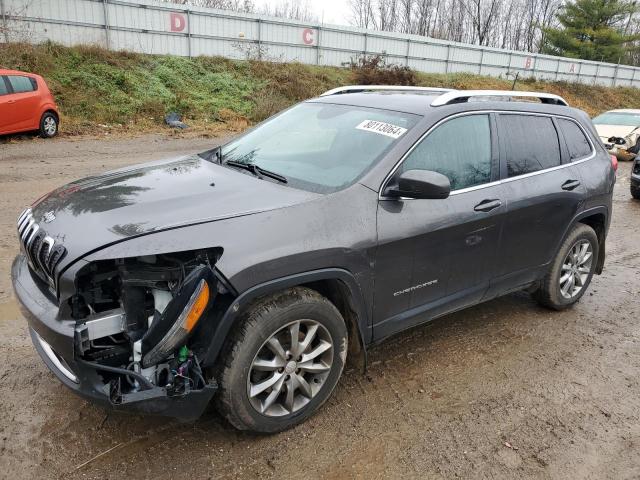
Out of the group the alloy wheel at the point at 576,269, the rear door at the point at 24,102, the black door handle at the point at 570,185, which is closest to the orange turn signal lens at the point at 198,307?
the black door handle at the point at 570,185

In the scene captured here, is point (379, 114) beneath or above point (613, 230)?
above

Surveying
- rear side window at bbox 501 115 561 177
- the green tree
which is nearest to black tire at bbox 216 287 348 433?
rear side window at bbox 501 115 561 177

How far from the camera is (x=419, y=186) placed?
2941 millimetres

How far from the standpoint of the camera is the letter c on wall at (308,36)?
24.3 metres

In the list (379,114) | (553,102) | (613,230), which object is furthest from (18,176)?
(613,230)

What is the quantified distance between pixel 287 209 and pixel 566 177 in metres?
2.64

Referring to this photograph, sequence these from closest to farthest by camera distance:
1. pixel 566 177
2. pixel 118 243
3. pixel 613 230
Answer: pixel 118 243 → pixel 566 177 → pixel 613 230

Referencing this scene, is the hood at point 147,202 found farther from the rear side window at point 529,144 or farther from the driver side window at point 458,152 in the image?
the rear side window at point 529,144

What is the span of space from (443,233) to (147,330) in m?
1.86

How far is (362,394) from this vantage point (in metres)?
3.27

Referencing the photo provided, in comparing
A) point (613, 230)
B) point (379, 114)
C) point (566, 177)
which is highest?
point (379, 114)

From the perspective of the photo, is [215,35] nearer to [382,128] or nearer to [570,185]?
[570,185]

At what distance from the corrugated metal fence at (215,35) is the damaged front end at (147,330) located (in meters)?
18.5

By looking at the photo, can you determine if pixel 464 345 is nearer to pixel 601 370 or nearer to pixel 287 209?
pixel 601 370
